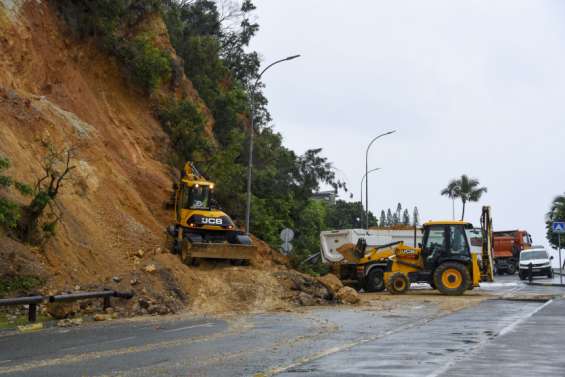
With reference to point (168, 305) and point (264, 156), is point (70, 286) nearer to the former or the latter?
point (168, 305)

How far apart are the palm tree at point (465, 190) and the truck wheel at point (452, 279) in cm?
6621

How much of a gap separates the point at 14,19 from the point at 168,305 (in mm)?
17338

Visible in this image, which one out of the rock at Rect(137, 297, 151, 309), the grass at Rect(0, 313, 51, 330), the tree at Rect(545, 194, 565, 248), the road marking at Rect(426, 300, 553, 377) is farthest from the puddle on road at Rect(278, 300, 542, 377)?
the tree at Rect(545, 194, 565, 248)

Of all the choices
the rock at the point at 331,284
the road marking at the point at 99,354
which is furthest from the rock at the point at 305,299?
the road marking at the point at 99,354

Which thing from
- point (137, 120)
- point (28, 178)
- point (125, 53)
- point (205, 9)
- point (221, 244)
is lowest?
point (221, 244)

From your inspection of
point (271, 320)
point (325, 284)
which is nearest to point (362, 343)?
point (271, 320)

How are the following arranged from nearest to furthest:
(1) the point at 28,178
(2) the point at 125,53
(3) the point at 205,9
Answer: (1) the point at 28,178 → (2) the point at 125,53 → (3) the point at 205,9

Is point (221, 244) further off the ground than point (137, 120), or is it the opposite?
point (137, 120)

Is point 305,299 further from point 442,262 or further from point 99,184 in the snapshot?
point 99,184

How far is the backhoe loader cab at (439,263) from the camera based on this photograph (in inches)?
1177

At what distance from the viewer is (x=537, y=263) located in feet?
161

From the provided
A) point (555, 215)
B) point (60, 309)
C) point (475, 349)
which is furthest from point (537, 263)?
point (555, 215)

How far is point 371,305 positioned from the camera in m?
24.6

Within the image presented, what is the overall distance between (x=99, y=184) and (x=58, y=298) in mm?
12491
